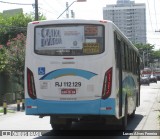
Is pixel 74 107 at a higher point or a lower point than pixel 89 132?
higher

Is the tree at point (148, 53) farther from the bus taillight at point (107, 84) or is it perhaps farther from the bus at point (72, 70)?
the bus taillight at point (107, 84)

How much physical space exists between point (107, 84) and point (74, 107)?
104 cm

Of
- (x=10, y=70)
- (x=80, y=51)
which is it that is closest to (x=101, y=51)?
(x=80, y=51)

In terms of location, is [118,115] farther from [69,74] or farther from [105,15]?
[105,15]

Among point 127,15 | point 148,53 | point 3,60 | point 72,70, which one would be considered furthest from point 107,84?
point 148,53

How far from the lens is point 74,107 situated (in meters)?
11.4

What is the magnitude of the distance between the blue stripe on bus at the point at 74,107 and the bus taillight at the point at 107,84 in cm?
14

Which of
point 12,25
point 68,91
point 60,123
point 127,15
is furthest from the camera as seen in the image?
point 12,25

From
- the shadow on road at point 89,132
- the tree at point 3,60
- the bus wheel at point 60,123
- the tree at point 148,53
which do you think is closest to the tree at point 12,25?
the tree at point 3,60

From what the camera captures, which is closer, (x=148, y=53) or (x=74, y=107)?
(x=74, y=107)

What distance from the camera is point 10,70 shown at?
103 ft

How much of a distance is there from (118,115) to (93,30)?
8.07 feet

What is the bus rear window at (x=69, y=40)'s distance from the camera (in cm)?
1167

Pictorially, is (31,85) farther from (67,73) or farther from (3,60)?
(3,60)
